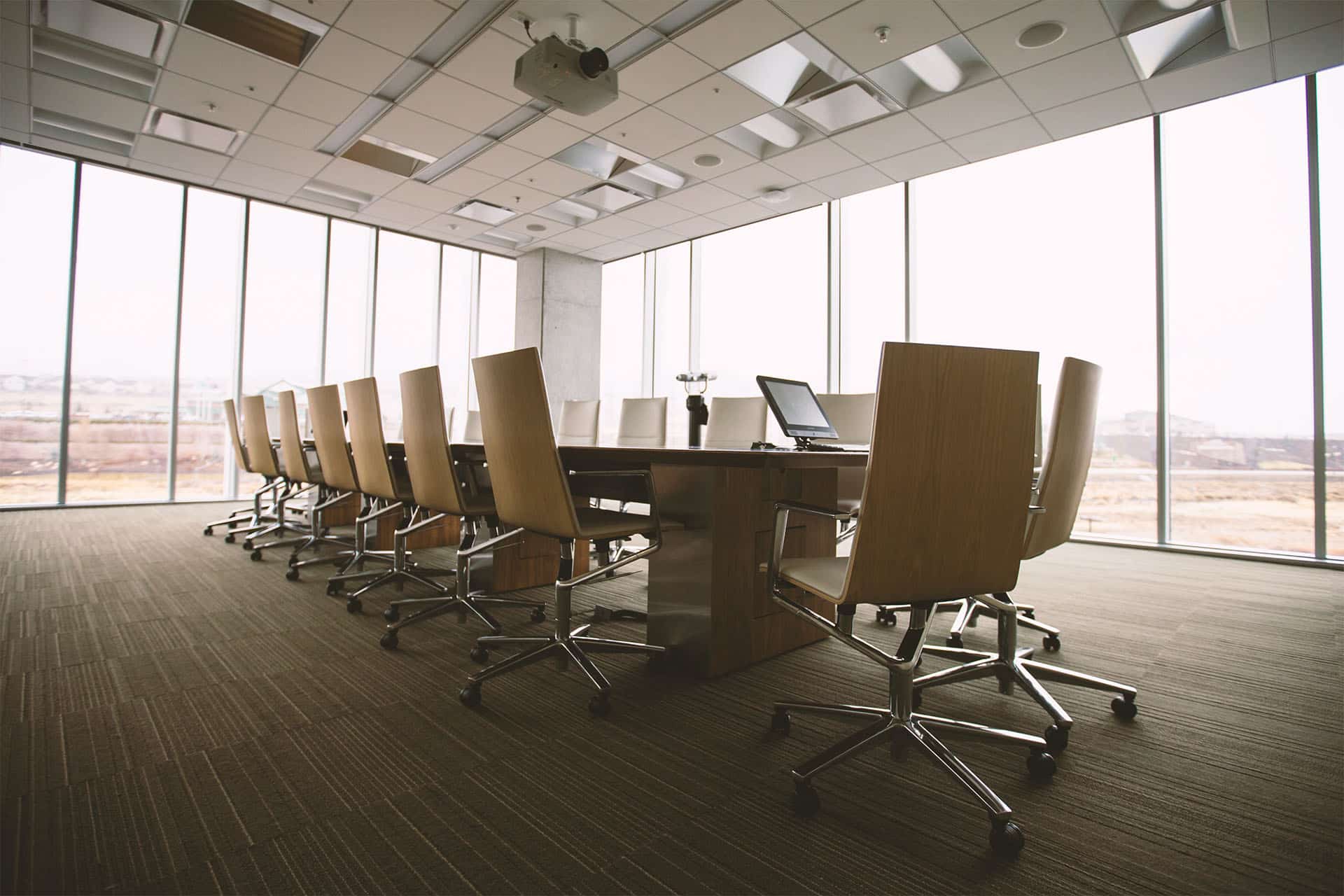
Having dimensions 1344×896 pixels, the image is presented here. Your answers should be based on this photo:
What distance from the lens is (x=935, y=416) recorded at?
4.57ft

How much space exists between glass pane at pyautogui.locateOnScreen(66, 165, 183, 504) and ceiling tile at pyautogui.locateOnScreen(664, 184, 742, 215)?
18.3ft

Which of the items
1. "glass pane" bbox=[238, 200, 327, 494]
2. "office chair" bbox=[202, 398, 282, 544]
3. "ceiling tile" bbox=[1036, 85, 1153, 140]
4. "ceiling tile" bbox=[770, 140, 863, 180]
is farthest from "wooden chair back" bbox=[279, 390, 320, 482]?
"ceiling tile" bbox=[1036, 85, 1153, 140]

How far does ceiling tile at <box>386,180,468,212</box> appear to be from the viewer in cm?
693

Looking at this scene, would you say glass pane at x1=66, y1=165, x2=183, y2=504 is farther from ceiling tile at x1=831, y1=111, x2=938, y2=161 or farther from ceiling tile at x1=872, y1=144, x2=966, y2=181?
ceiling tile at x1=872, y1=144, x2=966, y2=181

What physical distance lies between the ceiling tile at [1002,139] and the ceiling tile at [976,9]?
4.65ft

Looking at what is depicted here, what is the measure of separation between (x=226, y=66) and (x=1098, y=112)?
260 inches

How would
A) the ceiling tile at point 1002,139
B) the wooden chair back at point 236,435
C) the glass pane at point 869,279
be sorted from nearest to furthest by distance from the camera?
the ceiling tile at point 1002,139 < the wooden chair back at point 236,435 < the glass pane at point 869,279

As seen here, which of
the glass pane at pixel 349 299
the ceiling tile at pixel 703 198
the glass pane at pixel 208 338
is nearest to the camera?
the ceiling tile at pixel 703 198

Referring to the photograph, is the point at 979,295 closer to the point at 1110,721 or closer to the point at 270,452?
→ the point at 1110,721

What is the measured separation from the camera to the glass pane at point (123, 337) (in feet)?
22.1

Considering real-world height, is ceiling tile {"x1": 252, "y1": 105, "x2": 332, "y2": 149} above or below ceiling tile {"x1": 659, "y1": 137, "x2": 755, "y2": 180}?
below

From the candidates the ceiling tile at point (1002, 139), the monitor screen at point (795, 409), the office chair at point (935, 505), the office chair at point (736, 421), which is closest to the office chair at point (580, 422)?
the office chair at point (736, 421)

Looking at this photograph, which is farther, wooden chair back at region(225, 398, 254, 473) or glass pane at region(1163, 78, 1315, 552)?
wooden chair back at region(225, 398, 254, 473)

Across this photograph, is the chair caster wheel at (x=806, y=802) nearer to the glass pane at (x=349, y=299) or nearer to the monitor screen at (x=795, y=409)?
the monitor screen at (x=795, y=409)
